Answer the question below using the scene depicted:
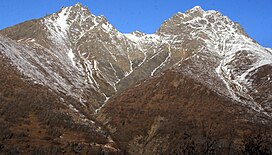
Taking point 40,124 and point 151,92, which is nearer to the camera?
point 40,124

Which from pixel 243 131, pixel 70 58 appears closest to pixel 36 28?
pixel 70 58

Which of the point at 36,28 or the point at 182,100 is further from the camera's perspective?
the point at 36,28

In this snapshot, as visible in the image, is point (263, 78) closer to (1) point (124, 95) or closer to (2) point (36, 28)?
(1) point (124, 95)

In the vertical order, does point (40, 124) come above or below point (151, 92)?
below

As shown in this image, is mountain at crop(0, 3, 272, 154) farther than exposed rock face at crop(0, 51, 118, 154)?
Yes

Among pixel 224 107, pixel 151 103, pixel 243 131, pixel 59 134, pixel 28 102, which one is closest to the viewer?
pixel 59 134

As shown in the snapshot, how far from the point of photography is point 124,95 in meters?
137

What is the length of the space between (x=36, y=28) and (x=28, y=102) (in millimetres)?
112492

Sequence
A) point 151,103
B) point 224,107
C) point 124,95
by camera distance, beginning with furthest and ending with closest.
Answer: point 124,95, point 151,103, point 224,107

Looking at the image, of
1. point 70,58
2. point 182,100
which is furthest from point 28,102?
point 70,58

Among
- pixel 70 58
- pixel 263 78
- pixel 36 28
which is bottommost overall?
pixel 263 78

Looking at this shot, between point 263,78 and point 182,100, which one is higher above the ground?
point 263,78

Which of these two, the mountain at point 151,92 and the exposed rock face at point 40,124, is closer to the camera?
the exposed rock face at point 40,124

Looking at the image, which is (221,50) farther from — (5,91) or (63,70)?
(5,91)
